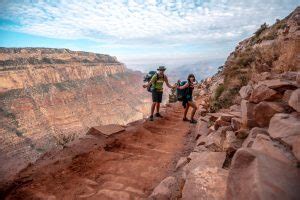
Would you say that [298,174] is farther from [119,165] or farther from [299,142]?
[119,165]

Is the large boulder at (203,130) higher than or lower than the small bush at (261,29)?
lower

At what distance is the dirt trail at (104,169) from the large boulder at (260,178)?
2.12 meters

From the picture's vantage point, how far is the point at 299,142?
2.50m

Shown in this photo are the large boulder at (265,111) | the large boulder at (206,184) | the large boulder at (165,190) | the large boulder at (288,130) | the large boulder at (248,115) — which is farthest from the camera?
the large boulder at (248,115)

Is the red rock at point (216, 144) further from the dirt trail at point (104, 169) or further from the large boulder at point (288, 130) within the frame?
the large boulder at point (288, 130)

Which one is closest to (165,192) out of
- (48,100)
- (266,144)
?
(266,144)

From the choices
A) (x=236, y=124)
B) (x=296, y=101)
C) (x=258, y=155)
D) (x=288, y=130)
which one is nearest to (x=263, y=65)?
(x=236, y=124)

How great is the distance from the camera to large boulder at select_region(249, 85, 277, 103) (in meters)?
3.84

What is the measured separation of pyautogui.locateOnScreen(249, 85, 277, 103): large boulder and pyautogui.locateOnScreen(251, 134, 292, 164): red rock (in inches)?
38.4

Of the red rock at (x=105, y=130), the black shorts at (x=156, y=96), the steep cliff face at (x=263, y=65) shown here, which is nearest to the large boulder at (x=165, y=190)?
the steep cliff face at (x=263, y=65)

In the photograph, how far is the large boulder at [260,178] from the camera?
6.82 ft

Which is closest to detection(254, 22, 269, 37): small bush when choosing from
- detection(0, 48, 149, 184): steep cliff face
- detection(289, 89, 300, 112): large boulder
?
detection(289, 89, 300, 112): large boulder

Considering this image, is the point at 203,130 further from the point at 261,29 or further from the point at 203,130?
the point at 261,29

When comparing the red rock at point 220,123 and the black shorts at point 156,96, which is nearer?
the red rock at point 220,123
